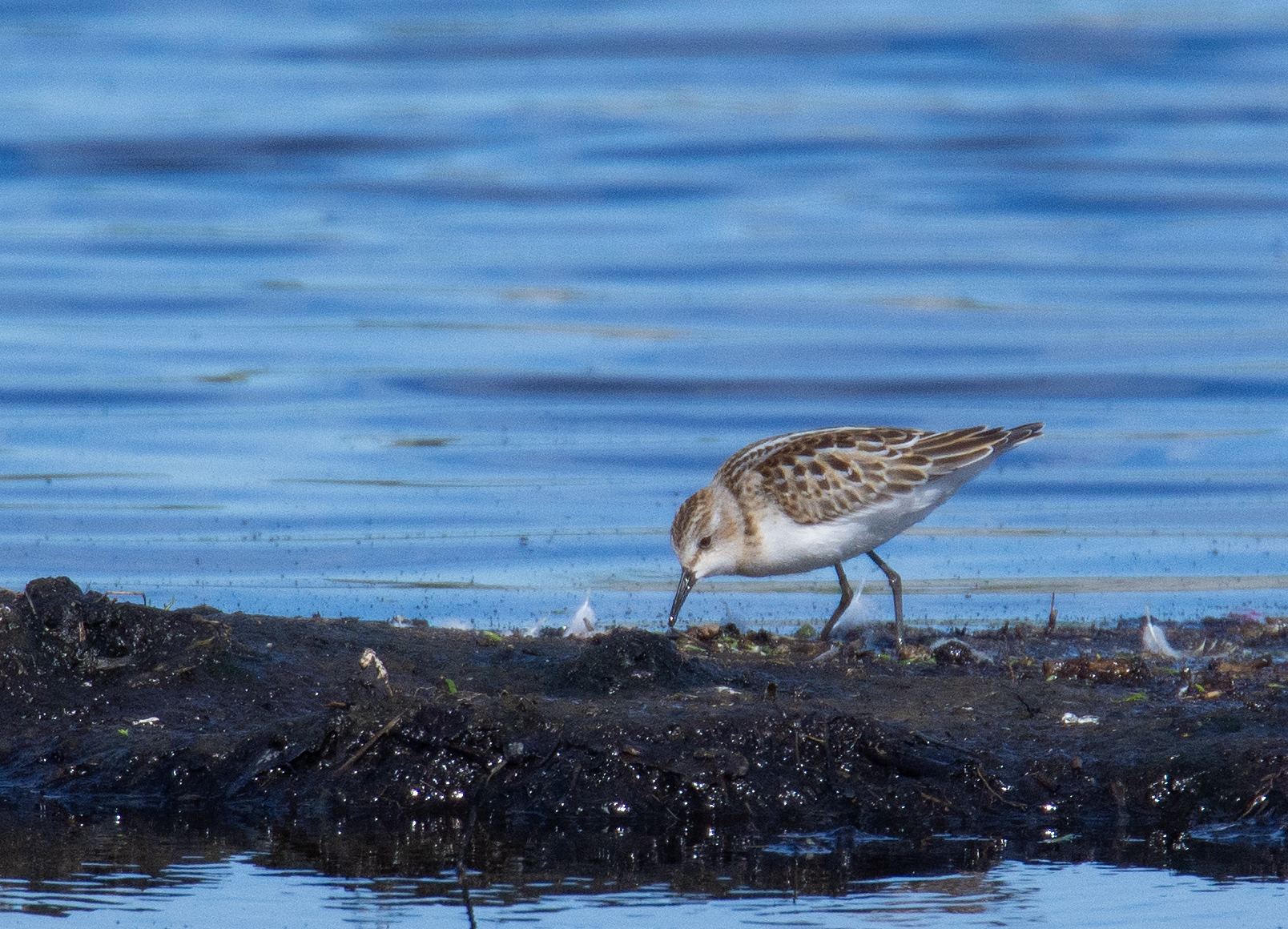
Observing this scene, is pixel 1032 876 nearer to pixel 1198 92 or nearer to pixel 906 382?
pixel 906 382

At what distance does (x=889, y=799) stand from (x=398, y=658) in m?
2.13

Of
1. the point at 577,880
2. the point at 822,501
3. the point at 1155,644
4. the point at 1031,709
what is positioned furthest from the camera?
the point at 822,501

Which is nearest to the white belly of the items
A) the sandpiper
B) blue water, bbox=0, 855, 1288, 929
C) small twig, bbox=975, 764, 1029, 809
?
the sandpiper

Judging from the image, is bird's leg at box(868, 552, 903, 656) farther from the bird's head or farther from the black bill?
the black bill

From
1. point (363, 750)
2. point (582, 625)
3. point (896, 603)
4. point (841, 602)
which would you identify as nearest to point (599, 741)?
point (363, 750)

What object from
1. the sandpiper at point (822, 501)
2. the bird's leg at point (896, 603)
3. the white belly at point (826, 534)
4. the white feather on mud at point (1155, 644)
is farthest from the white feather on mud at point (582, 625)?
the white feather on mud at point (1155, 644)

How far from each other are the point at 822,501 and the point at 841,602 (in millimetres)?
579

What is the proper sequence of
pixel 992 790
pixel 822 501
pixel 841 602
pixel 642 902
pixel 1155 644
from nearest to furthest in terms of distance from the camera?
pixel 642 902 < pixel 992 790 < pixel 1155 644 < pixel 822 501 < pixel 841 602

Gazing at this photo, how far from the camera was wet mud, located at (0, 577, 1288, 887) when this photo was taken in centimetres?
602

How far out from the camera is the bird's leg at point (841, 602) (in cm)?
895

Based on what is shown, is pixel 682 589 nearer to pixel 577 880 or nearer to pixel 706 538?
pixel 706 538

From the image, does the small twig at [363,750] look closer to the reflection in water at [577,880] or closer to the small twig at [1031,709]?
the reflection in water at [577,880]

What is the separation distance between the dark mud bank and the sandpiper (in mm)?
1501

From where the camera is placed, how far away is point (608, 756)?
6.26m
